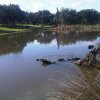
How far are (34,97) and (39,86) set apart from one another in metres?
2.22

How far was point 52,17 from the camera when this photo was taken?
120 m

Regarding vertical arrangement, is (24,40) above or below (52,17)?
below

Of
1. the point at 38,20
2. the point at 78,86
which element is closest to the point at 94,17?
the point at 38,20

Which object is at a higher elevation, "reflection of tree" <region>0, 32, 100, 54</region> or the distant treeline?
the distant treeline

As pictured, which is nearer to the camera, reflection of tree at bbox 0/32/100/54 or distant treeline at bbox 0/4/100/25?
reflection of tree at bbox 0/32/100/54

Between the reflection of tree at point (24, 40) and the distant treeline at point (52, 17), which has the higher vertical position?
the distant treeline at point (52, 17)

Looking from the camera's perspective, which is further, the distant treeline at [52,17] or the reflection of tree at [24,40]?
the distant treeline at [52,17]

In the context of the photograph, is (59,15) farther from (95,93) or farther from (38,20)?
(95,93)

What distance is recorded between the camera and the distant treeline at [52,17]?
86.1 m

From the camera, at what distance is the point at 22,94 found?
40.7 feet

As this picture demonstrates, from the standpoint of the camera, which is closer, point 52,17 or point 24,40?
point 24,40

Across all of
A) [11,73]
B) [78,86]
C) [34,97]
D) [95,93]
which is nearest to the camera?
[95,93]

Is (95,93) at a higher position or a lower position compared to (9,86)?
higher

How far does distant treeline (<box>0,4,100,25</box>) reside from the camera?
8612cm
